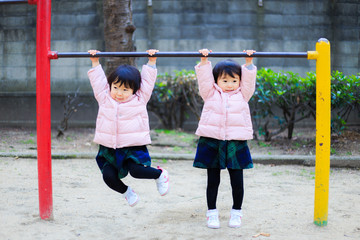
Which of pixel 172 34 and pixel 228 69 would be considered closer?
pixel 228 69

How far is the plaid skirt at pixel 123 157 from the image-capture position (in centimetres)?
319

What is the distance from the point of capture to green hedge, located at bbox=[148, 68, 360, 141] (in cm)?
621

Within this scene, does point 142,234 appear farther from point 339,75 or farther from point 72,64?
point 72,64

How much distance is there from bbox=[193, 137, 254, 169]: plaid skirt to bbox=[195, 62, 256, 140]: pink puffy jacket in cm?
8

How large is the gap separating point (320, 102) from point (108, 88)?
5.47 feet

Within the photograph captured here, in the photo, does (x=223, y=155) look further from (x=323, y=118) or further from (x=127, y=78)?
(x=127, y=78)

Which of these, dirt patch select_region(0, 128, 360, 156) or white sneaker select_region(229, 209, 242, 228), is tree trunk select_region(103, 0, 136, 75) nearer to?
dirt patch select_region(0, 128, 360, 156)

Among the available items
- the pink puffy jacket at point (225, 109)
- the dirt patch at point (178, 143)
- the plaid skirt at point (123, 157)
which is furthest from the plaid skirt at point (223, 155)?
the dirt patch at point (178, 143)

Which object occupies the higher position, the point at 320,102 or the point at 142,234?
the point at 320,102

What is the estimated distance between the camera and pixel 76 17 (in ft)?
28.1

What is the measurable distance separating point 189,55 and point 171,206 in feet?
4.77

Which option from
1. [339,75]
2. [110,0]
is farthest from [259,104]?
[110,0]

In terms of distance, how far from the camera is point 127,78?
3.22 m

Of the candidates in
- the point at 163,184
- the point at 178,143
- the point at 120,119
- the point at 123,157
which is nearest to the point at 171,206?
the point at 163,184
